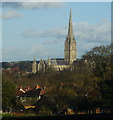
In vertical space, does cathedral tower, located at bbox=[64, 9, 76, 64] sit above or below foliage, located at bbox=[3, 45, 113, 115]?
above

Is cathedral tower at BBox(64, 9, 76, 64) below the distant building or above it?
above

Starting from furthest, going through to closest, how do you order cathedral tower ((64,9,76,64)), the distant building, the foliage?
cathedral tower ((64,9,76,64)), the distant building, the foliage

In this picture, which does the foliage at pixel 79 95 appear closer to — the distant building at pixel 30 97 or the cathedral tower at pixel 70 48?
the distant building at pixel 30 97

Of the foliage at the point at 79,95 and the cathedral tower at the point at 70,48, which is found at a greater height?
the cathedral tower at the point at 70,48

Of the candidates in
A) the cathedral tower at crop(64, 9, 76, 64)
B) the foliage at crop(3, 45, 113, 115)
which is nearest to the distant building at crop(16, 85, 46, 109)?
the foliage at crop(3, 45, 113, 115)

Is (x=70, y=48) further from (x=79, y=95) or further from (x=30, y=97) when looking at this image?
(x=79, y=95)

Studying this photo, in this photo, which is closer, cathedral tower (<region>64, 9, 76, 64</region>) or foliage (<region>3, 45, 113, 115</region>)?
foliage (<region>3, 45, 113, 115</region>)

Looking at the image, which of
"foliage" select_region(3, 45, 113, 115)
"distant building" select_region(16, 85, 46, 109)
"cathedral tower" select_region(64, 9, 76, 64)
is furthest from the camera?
"cathedral tower" select_region(64, 9, 76, 64)

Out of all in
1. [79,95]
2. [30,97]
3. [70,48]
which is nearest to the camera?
[79,95]

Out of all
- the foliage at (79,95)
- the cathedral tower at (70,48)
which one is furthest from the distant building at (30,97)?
the cathedral tower at (70,48)

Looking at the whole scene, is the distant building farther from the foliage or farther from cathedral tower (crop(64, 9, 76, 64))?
cathedral tower (crop(64, 9, 76, 64))

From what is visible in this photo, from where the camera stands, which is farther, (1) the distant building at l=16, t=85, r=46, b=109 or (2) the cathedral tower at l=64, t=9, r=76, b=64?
(2) the cathedral tower at l=64, t=9, r=76, b=64

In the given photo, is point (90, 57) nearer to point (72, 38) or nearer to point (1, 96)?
point (1, 96)

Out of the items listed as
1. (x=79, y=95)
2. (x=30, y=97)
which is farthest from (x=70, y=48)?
(x=79, y=95)
